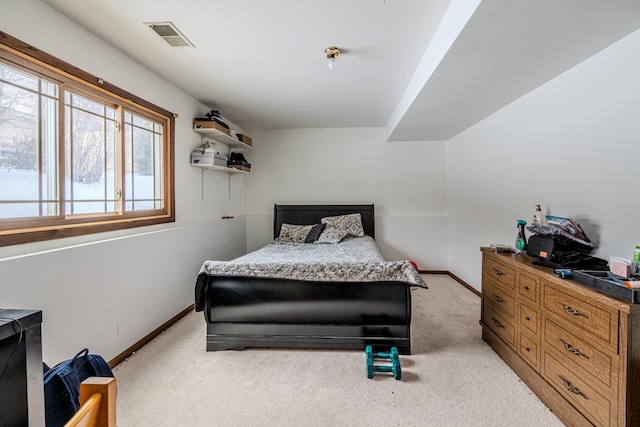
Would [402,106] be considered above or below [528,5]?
above

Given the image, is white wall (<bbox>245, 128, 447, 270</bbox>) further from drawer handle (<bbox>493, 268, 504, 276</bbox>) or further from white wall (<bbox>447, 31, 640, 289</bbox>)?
drawer handle (<bbox>493, 268, 504, 276</bbox>)

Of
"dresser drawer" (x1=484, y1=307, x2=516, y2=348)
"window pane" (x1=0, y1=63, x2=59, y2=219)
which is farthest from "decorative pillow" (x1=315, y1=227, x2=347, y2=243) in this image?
"window pane" (x1=0, y1=63, x2=59, y2=219)

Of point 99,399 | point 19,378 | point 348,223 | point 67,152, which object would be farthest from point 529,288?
point 67,152

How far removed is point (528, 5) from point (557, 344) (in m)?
1.82

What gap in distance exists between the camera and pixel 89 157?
1984mm

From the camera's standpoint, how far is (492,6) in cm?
129

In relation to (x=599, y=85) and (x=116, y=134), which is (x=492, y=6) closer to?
(x=599, y=85)

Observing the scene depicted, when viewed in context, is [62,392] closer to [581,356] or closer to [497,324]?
[581,356]

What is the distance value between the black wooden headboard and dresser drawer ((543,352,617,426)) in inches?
110

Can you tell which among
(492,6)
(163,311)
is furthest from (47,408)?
(492,6)

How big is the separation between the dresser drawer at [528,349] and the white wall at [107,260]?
2915mm

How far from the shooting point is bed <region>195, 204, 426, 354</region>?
2.09 m

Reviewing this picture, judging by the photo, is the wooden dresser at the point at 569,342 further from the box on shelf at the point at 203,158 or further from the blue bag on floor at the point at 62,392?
the box on shelf at the point at 203,158

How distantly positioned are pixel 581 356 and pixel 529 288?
0.46 m
